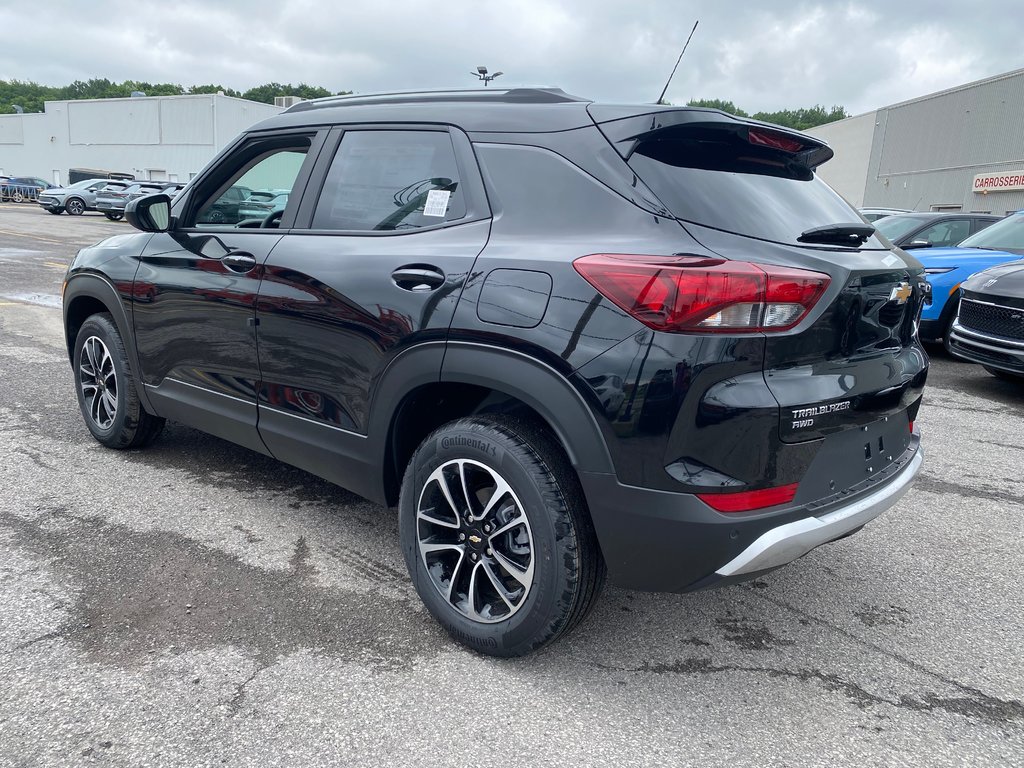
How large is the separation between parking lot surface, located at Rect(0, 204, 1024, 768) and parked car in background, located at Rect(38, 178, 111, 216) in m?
33.7

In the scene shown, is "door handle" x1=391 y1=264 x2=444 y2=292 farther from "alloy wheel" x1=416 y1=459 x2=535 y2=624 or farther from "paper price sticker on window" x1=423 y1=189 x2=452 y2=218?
"alloy wheel" x1=416 y1=459 x2=535 y2=624

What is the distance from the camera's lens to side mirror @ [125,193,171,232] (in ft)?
12.4

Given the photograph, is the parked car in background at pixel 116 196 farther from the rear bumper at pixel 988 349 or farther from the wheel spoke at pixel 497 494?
the wheel spoke at pixel 497 494

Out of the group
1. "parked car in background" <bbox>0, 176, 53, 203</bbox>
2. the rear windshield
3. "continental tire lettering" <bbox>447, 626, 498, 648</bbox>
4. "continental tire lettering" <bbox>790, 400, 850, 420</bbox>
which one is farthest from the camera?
"parked car in background" <bbox>0, 176, 53, 203</bbox>

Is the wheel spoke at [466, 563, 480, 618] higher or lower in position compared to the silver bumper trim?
lower

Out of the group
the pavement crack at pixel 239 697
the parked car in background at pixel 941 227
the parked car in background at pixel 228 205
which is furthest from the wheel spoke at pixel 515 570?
the parked car in background at pixel 941 227

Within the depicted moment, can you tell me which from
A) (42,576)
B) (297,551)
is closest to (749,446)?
(297,551)

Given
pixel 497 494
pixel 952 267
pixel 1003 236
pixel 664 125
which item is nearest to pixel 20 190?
pixel 952 267

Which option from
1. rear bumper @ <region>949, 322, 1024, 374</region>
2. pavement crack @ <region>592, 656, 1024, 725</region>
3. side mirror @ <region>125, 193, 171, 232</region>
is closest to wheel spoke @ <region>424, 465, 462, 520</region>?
pavement crack @ <region>592, 656, 1024, 725</region>

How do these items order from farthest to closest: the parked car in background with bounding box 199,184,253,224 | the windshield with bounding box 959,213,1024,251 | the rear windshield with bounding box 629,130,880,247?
the windshield with bounding box 959,213,1024,251 → the parked car in background with bounding box 199,184,253,224 → the rear windshield with bounding box 629,130,880,247

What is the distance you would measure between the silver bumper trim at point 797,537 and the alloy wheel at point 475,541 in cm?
62

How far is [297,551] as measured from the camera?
3303mm

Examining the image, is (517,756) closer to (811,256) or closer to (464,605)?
(464,605)

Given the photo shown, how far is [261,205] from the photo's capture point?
3.58 meters
